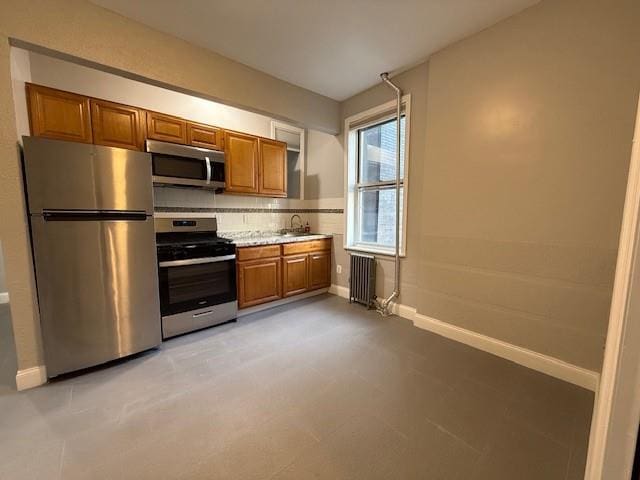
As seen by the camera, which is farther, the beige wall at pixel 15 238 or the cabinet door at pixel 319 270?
the cabinet door at pixel 319 270

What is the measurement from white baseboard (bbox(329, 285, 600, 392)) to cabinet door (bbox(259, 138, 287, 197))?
227 cm

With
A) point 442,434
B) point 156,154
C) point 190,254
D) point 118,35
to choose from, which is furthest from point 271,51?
point 442,434

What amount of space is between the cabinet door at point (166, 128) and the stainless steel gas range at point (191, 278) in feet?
2.76

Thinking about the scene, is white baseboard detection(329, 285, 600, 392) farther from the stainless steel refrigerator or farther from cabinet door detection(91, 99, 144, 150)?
cabinet door detection(91, 99, 144, 150)

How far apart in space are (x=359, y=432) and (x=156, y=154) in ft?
9.44

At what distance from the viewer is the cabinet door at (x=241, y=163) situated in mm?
3180

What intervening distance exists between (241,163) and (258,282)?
147 centimetres

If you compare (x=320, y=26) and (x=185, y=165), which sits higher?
(x=320, y=26)

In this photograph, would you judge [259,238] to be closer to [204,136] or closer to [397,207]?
[204,136]

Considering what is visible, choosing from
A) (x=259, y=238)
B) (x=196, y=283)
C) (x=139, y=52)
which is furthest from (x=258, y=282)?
(x=139, y=52)

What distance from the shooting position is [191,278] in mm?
2637

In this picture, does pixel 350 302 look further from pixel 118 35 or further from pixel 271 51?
pixel 118 35

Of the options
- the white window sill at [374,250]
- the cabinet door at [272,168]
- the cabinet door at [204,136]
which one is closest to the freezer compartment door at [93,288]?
the cabinet door at [204,136]

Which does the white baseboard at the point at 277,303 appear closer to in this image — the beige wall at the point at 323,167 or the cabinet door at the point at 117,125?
the beige wall at the point at 323,167
